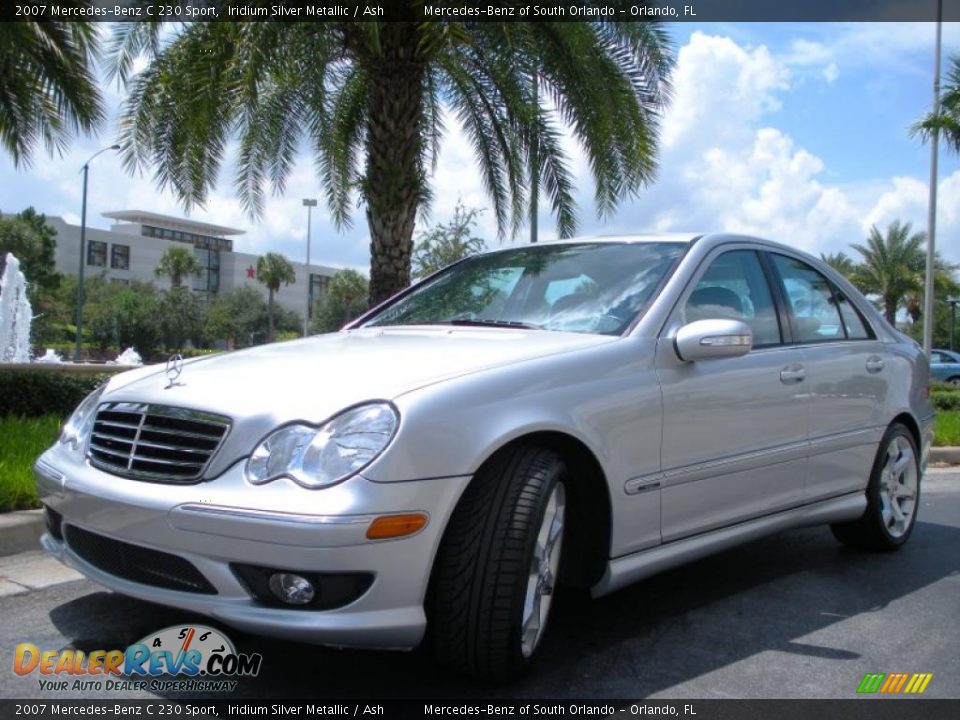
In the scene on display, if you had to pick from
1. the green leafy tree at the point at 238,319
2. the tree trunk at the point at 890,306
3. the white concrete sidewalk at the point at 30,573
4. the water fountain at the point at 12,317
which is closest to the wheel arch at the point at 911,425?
the white concrete sidewalk at the point at 30,573

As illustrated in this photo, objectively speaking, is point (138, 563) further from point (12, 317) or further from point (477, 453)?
→ point (12, 317)

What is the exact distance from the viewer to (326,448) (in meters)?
2.69

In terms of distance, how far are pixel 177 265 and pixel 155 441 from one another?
2957 inches

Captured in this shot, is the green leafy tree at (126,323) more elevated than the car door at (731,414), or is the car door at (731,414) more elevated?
the green leafy tree at (126,323)

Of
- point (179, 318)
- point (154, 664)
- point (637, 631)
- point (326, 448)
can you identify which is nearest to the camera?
point (326, 448)

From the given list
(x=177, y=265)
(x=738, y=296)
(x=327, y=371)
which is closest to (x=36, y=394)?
(x=327, y=371)

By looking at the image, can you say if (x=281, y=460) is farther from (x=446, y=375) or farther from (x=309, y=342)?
(x=309, y=342)

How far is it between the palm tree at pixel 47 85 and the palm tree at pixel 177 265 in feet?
214

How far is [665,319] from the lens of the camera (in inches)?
144

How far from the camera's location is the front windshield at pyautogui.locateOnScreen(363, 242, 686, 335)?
12.4ft

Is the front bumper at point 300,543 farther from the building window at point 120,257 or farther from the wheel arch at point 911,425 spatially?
the building window at point 120,257

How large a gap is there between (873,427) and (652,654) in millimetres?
2000

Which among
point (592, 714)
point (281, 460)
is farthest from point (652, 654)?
point (281, 460)

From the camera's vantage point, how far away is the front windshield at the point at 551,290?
377cm
